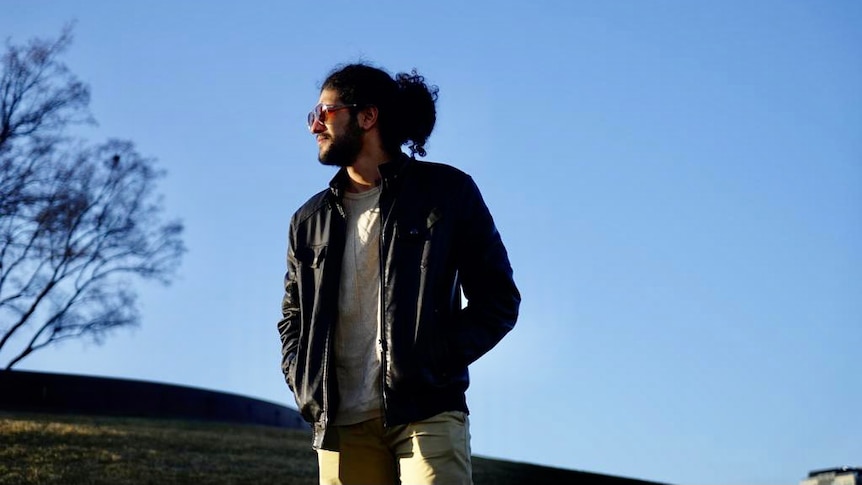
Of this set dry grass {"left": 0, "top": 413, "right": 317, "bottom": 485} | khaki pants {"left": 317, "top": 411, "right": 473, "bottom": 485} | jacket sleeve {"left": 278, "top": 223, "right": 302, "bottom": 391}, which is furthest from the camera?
dry grass {"left": 0, "top": 413, "right": 317, "bottom": 485}

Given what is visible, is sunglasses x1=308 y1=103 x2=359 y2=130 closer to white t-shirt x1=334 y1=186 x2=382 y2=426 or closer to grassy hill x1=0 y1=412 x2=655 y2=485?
white t-shirt x1=334 y1=186 x2=382 y2=426

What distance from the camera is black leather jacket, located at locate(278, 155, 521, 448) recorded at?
14.4 feet

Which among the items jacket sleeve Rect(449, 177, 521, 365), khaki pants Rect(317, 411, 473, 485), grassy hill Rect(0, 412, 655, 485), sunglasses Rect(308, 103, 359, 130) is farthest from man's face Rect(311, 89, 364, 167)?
grassy hill Rect(0, 412, 655, 485)

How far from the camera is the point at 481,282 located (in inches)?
181

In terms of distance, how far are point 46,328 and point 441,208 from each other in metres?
20.0

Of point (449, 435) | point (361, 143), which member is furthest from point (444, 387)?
point (361, 143)

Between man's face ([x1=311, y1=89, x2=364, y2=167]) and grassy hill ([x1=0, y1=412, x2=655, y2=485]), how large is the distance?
836cm

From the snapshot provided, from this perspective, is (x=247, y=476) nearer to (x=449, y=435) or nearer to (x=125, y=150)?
(x=449, y=435)

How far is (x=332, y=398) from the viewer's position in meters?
4.52

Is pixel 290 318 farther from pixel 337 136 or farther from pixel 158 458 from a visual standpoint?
pixel 158 458

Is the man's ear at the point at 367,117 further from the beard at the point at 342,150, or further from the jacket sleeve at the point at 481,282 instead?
the jacket sleeve at the point at 481,282

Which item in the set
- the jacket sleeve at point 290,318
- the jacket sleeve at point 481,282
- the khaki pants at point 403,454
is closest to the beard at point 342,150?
the jacket sleeve at point 290,318

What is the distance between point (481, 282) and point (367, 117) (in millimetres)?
879

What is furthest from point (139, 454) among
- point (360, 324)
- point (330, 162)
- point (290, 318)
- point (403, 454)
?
point (403, 454)
